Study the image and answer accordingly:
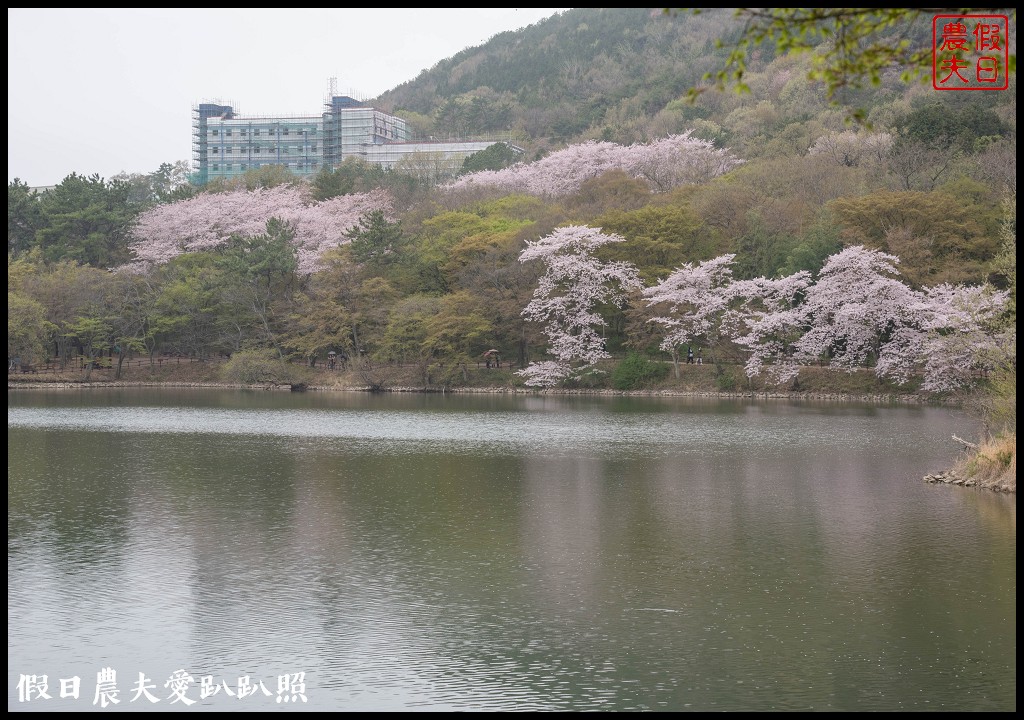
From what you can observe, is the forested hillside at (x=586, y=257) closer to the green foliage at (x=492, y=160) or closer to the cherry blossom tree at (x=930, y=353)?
the cherry blossom tree at (x=930, y=353)

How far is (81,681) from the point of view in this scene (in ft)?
25.3

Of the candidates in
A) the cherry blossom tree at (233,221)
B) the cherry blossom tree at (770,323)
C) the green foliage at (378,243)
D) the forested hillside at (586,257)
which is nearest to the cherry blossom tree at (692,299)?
the forested hillside at (586,257)

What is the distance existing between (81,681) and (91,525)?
19.6 ft

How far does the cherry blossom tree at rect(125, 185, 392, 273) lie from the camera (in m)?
48.5

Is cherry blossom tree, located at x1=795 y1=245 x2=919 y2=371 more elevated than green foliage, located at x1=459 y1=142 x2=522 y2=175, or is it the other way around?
green foliage, located at x1=459 y1=142 x2=522 y2=175

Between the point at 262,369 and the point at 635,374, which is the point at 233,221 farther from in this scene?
the point at 635,374

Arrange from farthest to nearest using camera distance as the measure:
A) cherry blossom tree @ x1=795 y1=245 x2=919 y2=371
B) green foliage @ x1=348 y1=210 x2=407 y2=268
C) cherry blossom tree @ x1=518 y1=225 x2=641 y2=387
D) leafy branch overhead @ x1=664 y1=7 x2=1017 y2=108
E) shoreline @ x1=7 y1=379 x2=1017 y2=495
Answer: green foliage @ x1=348 y1=210 x2=407 y2=268, cherry blossom tree @ x1=518 y1=225 x2=641 y2=387, shoreline @ x1=7 y1=379 x2=1017 y2=495, cherry blossom tree @ x1=795 y1=245 x2=919 y2=371, leafy branch overhead @ x1=664 y1=7 x2=1017 y2=108

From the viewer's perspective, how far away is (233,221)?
165 feet

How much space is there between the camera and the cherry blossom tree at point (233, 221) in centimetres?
4847

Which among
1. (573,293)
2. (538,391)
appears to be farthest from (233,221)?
(573,293)

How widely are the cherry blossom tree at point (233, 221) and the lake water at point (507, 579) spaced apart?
2805 cm

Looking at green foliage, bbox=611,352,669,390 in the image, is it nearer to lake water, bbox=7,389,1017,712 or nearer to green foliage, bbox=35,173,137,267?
lake water, bbox=7,389,1017,712

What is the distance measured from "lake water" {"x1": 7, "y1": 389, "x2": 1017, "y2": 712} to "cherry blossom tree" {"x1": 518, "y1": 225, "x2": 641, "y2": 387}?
16955 millimetres

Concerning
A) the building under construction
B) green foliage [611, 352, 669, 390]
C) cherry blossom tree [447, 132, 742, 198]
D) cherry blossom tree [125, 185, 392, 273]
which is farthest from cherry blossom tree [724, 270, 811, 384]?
the building under construction
